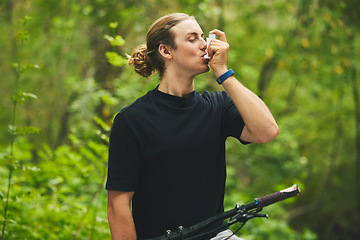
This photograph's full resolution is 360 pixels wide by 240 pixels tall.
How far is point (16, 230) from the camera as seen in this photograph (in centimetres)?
316

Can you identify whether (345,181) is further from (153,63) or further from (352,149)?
(153,63)

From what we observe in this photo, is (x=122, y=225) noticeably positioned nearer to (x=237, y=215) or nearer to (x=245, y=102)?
(x=237, y=215)

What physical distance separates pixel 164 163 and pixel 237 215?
0.42 metres

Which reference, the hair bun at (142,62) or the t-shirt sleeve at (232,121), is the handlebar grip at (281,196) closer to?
the t-shirt sleeve at (232,121)

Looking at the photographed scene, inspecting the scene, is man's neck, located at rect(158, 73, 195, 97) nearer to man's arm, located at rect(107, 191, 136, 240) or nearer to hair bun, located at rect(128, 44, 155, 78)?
hair bun, located at rect(128, 44, 155, 78)

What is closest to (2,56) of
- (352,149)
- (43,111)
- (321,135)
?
(43,111)

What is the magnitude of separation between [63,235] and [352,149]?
34.5 ft

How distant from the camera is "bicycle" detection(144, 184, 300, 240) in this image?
1763 mm

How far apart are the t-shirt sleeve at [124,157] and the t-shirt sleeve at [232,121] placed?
0.50 m

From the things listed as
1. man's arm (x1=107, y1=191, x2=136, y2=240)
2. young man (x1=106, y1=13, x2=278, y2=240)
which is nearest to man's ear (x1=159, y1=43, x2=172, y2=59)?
young man (x1=106, y1=13, x2=278, y2=240)

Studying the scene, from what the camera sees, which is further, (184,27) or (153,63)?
(153,63)

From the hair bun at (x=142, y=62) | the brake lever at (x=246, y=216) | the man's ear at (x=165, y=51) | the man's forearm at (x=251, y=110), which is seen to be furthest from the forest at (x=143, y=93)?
the brake lever at (x=246, y=216)

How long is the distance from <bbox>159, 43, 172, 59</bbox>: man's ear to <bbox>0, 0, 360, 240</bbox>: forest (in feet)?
2.62

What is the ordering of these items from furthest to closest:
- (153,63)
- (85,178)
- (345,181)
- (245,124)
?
(345,181) < (85,178) < (153,63) < (245,124)
